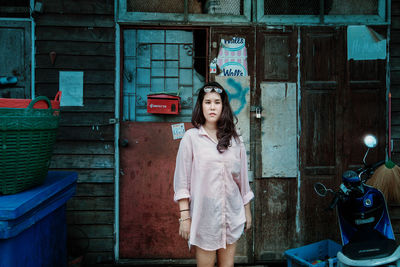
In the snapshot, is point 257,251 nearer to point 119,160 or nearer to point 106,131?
point 119,160

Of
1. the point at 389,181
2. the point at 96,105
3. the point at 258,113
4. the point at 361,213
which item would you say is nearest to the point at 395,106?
the point at 389,181

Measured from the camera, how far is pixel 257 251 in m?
3.53

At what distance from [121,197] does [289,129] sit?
7.46 feet

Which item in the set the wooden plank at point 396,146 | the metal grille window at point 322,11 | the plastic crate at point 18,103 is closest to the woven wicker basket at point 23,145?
the plastic crate at point 18,103

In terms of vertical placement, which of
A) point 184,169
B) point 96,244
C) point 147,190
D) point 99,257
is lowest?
point 99,257

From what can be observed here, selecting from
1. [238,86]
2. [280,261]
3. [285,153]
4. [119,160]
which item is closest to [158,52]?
[238,86]

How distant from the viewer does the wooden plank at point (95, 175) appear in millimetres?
3465

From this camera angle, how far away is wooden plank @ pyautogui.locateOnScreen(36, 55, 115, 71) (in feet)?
11.3

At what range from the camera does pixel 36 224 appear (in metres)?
2.04

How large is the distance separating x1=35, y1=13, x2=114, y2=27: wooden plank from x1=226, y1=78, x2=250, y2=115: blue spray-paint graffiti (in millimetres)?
1633

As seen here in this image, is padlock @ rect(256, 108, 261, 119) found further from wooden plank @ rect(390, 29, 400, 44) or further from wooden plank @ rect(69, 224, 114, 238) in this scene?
wooden plank @ rect(69, 224, 114, 238)

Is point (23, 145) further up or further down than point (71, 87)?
further down

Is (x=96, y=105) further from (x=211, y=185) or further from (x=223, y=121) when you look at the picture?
(x=211, y=185)

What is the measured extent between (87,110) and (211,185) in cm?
216
